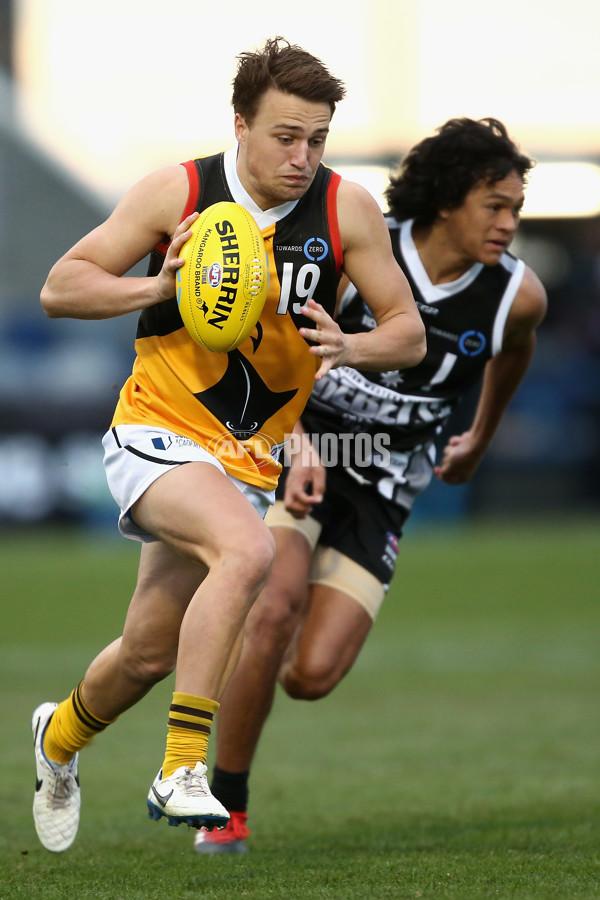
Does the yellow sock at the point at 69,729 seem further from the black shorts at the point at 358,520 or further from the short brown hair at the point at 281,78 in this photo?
the short brown hair at the point at 281,78

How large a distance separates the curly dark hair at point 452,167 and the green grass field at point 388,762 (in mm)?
2457

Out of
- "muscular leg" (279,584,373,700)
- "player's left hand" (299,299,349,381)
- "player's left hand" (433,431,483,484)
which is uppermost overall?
"player's left hand" (299,299,349,381)

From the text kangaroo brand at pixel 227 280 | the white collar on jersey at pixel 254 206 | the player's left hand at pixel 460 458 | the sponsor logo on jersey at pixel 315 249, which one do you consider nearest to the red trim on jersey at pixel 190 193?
the white collar on jersey at pixel 254 206

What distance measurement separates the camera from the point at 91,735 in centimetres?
468

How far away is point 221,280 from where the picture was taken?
155 inches

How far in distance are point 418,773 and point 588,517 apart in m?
12.8

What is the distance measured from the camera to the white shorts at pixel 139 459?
4.13 meters

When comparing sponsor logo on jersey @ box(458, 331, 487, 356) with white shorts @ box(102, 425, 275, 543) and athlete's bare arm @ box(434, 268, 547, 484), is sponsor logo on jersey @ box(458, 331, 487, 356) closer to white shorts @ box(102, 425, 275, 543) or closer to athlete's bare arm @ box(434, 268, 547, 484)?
athlete's bare arm @ box(434, 268, 547, 484)

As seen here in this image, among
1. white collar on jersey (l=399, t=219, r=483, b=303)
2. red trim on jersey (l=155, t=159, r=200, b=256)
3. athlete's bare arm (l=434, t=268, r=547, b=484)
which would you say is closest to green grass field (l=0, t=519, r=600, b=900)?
athlete's bare arm (l=434, t=268, r=547, b=484)

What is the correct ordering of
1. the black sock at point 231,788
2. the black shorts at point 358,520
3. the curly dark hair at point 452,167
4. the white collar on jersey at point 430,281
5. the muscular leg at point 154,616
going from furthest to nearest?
the black shorts at point 358,520 → the white collar on jersey at point 430,281 → the curly dark hair at point 452,167 → the black sock at point 231,788 → the muscular leg at point 154,616

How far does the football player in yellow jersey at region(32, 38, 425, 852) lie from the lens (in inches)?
153

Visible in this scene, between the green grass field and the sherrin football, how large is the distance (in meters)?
1.66

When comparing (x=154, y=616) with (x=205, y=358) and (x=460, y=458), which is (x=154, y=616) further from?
(x=460, y=458)

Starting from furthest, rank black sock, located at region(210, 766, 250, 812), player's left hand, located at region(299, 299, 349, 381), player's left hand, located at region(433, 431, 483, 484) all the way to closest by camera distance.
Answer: player's left hand, located at region(433, 431, 483, 484)
black sock, located at region(210, 766, 250, 812)
player's left hand, located at region(299, 299, 349, 381)
